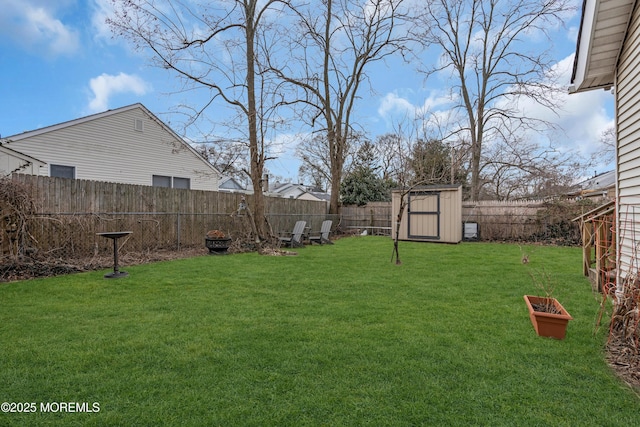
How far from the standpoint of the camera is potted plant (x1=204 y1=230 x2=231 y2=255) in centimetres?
841

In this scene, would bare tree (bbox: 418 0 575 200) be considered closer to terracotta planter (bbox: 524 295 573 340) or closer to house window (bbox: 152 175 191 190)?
house window (bbox: 152 175 191 190)

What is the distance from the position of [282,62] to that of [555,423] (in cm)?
1305

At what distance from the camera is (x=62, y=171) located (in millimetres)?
10852

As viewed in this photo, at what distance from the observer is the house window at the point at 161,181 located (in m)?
13.3

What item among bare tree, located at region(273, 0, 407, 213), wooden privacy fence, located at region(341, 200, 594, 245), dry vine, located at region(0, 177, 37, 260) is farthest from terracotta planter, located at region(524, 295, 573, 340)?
bare tree, located at region(273, 0, 407, 213)

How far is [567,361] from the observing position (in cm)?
248

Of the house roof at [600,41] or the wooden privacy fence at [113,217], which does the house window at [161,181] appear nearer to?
the wooden privacy fence at [113,217]

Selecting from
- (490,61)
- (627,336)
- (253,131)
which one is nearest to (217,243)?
(253,131)

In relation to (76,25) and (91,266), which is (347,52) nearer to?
(76,25)

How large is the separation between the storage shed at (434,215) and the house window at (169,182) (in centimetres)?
885

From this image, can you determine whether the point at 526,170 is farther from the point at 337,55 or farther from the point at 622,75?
the point at 622,75

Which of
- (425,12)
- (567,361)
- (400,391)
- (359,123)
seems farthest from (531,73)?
(400,391)

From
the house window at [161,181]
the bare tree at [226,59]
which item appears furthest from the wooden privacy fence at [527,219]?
the house window at [161,181]

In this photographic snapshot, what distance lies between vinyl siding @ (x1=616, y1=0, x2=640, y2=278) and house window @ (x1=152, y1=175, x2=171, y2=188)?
13.7m
